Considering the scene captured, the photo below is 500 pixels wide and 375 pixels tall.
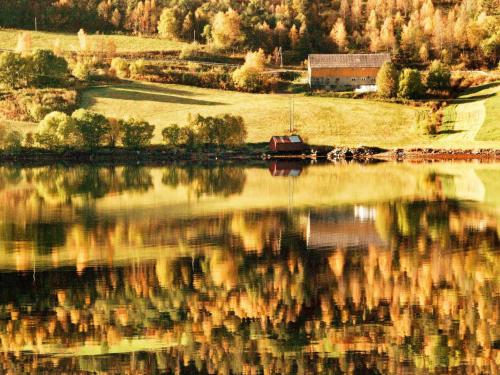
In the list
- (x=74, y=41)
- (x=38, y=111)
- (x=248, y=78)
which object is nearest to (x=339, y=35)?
(x=248, y=78)

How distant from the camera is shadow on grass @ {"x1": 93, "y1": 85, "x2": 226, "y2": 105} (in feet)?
448

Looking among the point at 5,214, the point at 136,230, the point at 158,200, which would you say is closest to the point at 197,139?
the point at 158,200

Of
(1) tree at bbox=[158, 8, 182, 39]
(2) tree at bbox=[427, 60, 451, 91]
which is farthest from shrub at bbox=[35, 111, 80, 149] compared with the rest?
(1) tree at bbox=[158, 8, 182, 39]

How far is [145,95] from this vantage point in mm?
138875

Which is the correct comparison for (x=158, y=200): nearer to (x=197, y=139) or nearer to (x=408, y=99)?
(x=197, y=139)

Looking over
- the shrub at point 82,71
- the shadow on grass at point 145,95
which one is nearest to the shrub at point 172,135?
the shadow on grass at point 145,95

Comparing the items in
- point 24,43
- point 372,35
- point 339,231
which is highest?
point 372,35

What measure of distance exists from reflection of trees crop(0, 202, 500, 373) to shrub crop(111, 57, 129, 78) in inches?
4260

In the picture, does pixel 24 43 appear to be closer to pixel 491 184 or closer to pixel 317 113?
pixel 317 113

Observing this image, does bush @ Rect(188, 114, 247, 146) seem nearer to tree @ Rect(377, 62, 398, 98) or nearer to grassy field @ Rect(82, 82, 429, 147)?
grassy field @ Rect(82, 82, 429, 147)

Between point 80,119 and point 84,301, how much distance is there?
82127 millimetres

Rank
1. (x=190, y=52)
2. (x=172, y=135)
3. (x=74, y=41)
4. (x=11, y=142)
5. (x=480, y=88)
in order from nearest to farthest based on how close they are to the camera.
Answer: (x=11, y=142) → (x=172, y=135) → (x=480, y=88) → (x=190, y=52) → (x=74, y=41)

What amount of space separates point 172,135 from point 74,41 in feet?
253

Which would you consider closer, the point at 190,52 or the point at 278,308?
the point at 278,308
